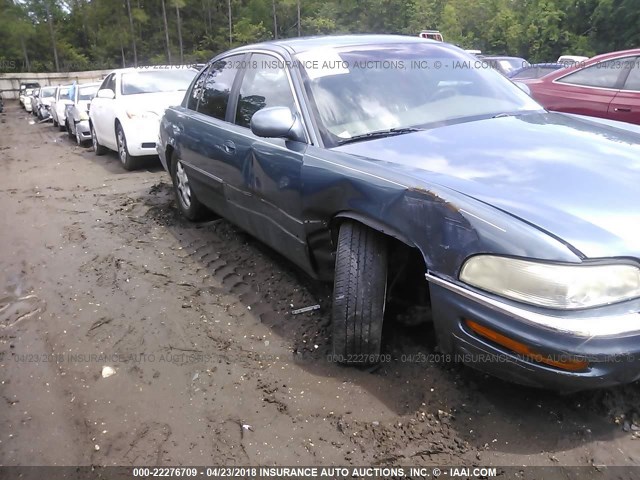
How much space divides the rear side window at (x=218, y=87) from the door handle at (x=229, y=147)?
37 cm

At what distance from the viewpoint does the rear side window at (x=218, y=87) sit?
13.3 feet

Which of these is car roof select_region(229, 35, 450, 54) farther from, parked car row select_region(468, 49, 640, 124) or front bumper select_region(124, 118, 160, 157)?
front bumper select_region(124, 118, 160, 157)

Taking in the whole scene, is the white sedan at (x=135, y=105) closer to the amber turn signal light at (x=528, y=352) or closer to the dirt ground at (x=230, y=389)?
the dirt ground at (x=230, y=389)

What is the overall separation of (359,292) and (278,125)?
1.02 meters

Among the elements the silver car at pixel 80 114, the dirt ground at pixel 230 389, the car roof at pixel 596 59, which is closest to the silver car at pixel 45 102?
the silver car at pixel 80 114

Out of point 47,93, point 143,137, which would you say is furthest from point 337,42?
point 47,93

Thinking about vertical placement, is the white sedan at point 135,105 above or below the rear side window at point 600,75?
below

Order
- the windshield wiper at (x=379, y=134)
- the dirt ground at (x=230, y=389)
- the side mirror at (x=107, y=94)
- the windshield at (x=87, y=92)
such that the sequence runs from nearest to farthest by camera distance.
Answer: the dirt ground at (x=230, y=389), the windshield wiper at (x=379, y=134), the side mirror at (x=107, y=94), the windshield at (x=87, y=92)

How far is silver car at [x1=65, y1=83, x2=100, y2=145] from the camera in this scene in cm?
1178

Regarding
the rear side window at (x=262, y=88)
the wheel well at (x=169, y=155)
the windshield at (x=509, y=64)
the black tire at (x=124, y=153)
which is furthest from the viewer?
the windshield at (x=509, y=64)

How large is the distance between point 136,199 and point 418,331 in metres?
4.32

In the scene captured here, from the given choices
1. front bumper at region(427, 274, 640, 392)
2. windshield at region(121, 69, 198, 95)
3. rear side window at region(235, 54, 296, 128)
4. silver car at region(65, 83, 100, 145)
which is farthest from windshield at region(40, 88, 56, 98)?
front bumper at region(427, 274, 640, 392)

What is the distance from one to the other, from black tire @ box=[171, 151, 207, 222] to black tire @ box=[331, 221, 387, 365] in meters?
2.52

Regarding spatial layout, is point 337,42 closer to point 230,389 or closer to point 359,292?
point 359,292
